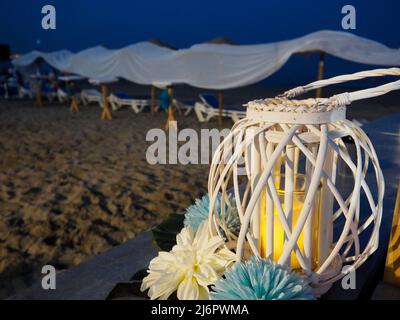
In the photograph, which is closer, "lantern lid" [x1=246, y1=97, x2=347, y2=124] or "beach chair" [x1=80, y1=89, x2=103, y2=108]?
"lantern lid" [x1=246, y1=97, x2=347, y2=124]

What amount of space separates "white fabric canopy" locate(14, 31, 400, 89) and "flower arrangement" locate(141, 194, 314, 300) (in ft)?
17.0

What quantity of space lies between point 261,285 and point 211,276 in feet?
0.41

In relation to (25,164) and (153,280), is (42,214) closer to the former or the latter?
(25,164)

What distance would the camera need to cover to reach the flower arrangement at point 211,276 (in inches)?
21.5

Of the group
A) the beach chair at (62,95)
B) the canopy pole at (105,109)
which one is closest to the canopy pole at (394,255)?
the canopy pole at (105,109)

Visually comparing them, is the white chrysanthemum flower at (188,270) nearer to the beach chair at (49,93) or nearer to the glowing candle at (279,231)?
the glowing candle at (279,231)

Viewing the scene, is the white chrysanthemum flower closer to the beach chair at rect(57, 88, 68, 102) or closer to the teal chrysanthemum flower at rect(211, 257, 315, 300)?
the teal chrysanthemum flower at rect(211, 257, 315, 300)

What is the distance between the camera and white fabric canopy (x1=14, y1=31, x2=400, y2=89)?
5250mm

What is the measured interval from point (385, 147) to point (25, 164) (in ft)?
13.3

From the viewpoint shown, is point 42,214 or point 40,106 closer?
point 42,214

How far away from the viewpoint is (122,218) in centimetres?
279

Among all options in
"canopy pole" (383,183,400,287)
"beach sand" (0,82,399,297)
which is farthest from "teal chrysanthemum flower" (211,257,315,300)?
"beach sand" (0,82,399,297)

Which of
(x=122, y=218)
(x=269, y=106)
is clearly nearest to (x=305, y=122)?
(x=269, y=106)

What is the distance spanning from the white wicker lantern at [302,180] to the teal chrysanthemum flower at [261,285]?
0.06m
